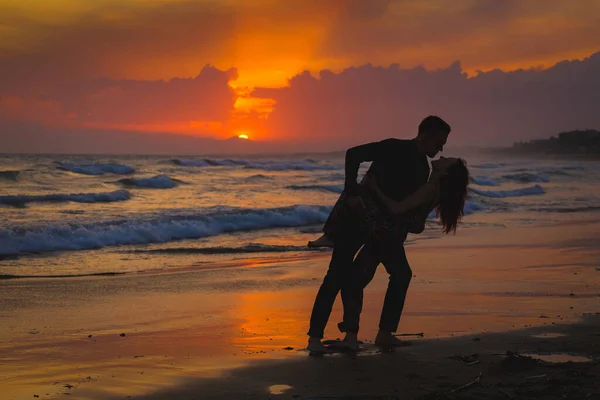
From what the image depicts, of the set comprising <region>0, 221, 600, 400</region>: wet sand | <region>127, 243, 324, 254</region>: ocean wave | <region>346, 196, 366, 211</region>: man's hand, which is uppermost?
<region>346, 196, 366, 211</region>: man's hand

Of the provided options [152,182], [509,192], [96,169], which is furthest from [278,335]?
[96,169]

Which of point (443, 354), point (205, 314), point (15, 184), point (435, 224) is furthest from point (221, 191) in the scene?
point (443, 354)

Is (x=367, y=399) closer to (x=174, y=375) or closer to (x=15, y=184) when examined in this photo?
(x=174, y=375)

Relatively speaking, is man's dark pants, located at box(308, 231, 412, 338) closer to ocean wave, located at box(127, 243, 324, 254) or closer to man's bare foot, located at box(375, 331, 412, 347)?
man's bare foot, located at box(375, 331, 412, 347)

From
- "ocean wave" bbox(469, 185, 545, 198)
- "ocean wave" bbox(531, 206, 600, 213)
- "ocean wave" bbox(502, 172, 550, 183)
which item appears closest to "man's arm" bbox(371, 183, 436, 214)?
"ocean wave" bbox(531, 206, 600, 213)

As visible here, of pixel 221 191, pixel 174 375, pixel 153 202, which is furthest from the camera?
pixel 221 191

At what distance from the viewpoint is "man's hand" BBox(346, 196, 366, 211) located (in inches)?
206

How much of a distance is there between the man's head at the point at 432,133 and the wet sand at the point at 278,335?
1.41 metres

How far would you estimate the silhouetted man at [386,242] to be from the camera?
5.29 m

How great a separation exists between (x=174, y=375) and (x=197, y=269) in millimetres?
6615

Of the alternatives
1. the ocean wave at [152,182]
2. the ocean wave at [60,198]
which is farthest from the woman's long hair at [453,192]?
the ocean wave at [152,182]

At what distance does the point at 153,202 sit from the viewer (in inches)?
1107

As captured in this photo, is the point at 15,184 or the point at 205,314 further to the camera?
the point at 15,184

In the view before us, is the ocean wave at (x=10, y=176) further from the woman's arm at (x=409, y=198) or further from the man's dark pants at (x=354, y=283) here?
the woman's arm at (x=409, y=198)
